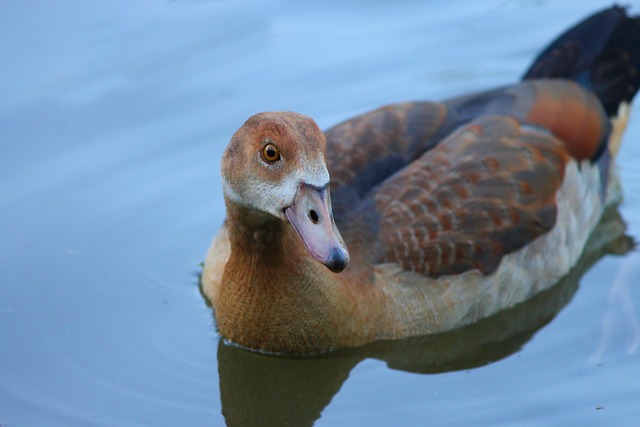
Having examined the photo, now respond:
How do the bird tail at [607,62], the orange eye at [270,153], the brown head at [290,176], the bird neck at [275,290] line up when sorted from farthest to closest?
1. the bird tail at [607,62]
2. the bird neck at [275,290]
3. the orange eye at [270,153]
4. the brown head at [290,176]

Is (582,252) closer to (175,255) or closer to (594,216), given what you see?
(594,216)

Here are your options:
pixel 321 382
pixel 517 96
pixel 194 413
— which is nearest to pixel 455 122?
pixel 517 96

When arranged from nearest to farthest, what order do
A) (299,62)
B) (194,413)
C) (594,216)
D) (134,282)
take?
1. (194,413)
2. (134,282)
3. (594,216)
4. (299,62)

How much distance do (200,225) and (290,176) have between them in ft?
8.33

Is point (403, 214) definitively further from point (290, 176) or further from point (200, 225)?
point (200, 225)

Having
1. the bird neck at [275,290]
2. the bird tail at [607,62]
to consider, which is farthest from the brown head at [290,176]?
the bird tail at [607,62]

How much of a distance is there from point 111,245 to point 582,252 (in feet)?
10.5

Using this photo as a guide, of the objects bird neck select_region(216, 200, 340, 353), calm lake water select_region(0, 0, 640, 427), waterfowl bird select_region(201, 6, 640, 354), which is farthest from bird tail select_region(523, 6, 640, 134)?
bird neck select_region(216, 200, 340, 353)

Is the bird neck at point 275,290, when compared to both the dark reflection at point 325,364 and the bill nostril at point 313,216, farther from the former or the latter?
the bill nostril at point 313,216

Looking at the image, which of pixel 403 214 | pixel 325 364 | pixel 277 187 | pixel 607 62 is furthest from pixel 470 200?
pixel 607 62

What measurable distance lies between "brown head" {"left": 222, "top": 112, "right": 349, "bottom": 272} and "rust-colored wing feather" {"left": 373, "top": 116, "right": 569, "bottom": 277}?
1095mm

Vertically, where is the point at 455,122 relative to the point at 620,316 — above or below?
above

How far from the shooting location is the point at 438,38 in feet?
36.2

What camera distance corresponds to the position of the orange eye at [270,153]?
6742 millimetres
